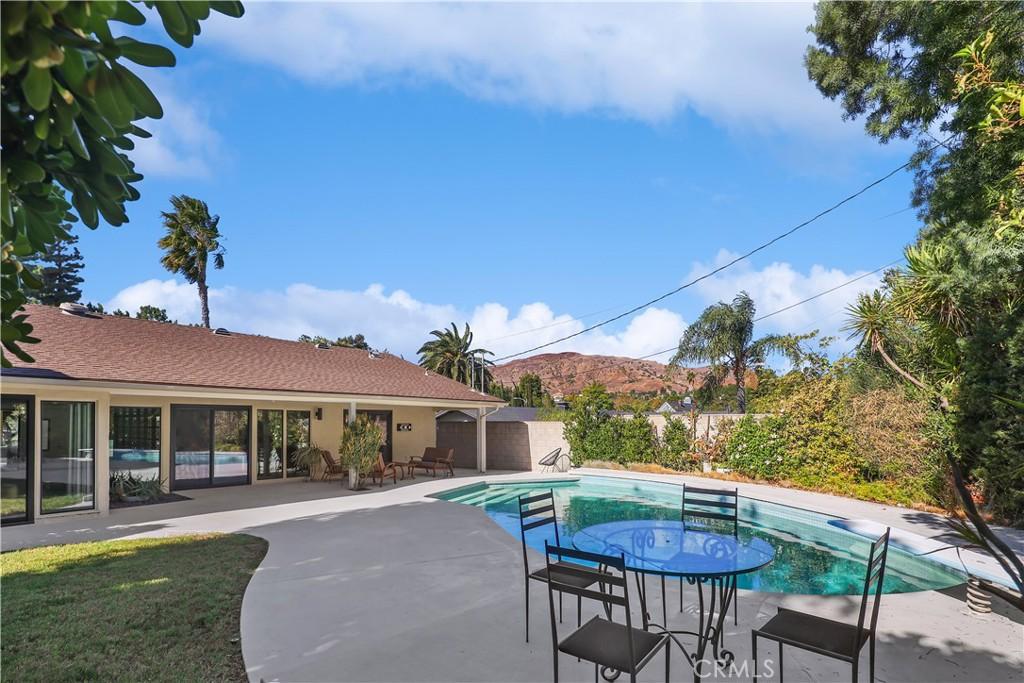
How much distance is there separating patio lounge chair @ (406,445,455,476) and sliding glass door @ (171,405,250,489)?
15.6 ft

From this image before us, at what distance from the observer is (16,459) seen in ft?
32.9

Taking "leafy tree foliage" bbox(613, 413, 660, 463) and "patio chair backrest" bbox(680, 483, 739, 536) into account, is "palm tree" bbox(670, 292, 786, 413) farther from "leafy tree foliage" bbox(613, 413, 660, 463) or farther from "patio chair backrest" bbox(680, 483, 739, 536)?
"patio chair backrest" bbox(680, 483, 739, 536)

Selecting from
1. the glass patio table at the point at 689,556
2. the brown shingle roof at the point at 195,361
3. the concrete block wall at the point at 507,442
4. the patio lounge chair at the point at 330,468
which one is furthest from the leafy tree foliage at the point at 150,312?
the glass patio table at the point at 689,556

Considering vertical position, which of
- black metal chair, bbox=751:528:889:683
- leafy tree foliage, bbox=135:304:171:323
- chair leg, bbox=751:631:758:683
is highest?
leafy tree foliage, bbox=135:304:171:323

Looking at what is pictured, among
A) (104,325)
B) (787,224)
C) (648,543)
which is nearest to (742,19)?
(787,224)

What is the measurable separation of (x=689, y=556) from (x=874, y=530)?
21.6 ft

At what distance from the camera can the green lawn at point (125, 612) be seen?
4.21 metres

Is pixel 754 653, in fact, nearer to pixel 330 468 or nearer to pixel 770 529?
pixel 770 529

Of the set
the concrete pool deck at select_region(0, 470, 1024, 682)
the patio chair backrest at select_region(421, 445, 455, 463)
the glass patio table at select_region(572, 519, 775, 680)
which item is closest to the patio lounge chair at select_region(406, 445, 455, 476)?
the patio chair backrest at select_region(421, 445, 455, 463)

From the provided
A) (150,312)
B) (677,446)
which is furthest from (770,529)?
(150,312)

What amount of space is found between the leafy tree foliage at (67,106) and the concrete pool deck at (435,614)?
3621 mm

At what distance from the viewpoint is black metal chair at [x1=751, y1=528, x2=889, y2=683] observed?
3391mm

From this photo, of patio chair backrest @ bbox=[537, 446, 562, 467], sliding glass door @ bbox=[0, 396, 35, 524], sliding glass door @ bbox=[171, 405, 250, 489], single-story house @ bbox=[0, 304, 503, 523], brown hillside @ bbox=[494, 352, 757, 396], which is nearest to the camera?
sliding glass door @ bbox=[0, 396, 35, 524]

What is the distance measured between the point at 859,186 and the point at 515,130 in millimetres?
9135
